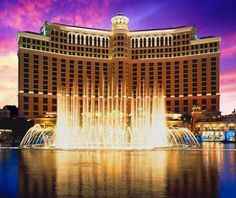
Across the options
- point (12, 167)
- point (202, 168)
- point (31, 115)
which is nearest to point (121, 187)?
point (202, 168)

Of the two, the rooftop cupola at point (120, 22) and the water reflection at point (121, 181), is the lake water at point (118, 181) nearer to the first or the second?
the water reflection at point (121, 181)

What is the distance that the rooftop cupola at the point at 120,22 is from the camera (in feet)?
444

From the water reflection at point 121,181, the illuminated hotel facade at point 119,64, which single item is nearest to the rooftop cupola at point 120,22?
the illuminated hotel facade at point 119,64

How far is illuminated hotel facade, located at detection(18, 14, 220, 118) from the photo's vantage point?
130375mm

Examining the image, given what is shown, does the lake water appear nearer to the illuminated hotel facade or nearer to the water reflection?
the water reflection

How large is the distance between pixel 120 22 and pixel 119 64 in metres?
15.4

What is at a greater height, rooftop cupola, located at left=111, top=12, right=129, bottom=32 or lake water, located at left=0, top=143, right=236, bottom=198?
rooftop cupola, located at left=111, top=12, right=129, bottom=32

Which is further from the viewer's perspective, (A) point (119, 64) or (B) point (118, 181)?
(A) point (119, 64)

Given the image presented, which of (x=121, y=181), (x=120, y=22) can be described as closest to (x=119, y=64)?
(x=120, y=22)

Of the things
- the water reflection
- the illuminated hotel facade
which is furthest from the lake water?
the illuminated hotel facade

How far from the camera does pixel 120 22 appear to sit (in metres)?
137

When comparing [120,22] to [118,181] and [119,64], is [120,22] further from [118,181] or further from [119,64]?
[118,181]

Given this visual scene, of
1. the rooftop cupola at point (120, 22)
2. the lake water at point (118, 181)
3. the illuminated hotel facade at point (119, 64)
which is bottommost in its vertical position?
the lake water at point (118, 181)

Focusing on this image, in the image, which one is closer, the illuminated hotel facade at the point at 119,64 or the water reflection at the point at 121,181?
the water reflection at the point at 121,181
